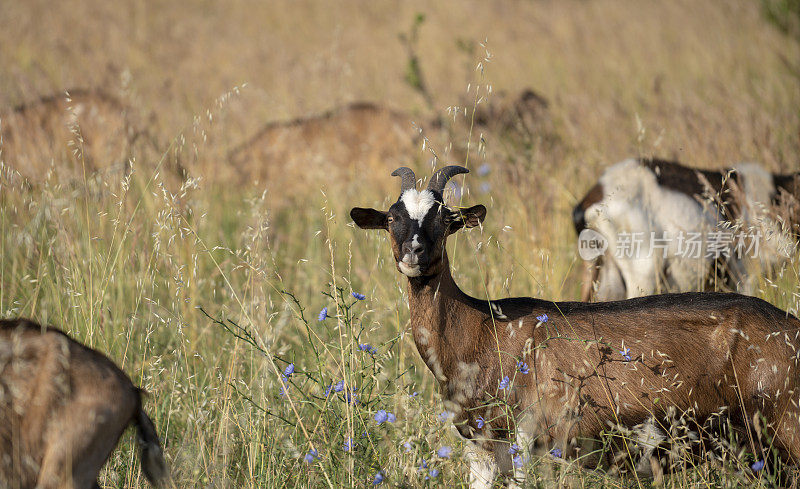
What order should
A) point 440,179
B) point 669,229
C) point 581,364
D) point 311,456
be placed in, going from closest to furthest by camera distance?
point 311,456 → point 581,364 → point 440,179 → point 669,229

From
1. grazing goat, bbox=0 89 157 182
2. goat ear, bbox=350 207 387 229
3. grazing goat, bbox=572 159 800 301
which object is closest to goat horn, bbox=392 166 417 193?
goat ear, bbox=350 207 387 229

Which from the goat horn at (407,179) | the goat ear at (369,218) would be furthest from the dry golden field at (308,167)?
the goat horn at (407,179)

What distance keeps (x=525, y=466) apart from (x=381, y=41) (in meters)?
13.5

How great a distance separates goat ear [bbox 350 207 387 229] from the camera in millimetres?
3768

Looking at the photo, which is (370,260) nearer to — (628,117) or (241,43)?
(628,117)

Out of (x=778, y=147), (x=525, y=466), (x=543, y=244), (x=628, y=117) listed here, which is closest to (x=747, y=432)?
(x=525, y=466)

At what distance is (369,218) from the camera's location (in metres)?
3.81

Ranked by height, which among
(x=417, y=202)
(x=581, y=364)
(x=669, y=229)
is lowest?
(x=581, y=364)

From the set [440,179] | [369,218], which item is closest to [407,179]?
[440,179]

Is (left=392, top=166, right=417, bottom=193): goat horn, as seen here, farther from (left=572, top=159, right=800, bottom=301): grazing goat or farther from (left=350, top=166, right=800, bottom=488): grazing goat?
(left=572, top=159, right=800, bottom=301): grazing goat

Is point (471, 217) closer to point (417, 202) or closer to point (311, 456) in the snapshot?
point (417, 202)

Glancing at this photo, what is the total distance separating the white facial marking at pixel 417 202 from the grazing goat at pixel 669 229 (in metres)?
2.22

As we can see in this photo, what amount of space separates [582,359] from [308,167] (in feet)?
17.3

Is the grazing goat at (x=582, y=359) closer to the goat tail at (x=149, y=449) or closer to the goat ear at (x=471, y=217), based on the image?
the goat ear at (x=471, y=217)
